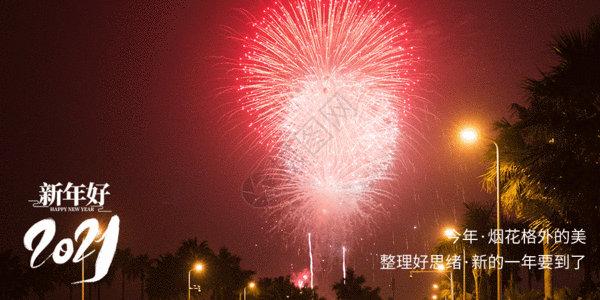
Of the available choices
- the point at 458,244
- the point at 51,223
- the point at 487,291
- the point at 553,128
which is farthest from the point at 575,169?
the point at 487,291

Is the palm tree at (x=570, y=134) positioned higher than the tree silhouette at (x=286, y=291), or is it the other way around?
the palm tree at (x=570, y=134)

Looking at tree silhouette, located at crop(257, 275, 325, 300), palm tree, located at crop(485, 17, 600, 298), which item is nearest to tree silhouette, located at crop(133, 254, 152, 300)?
tree silhouette, located at crop(257, 275, 325, 300)

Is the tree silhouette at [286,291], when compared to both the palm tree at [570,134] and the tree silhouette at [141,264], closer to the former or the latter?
the tree silhouette at [141,264]

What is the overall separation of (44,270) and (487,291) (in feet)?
155

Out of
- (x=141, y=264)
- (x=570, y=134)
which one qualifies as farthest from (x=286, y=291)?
(x=570, y=134)

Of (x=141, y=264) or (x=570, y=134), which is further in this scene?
(x=141, y=264)

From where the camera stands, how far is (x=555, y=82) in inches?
488

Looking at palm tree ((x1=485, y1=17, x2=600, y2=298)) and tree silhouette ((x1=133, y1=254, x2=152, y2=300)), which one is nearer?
palm tree ((x1=485, y1=17, x2=600, y2=298))

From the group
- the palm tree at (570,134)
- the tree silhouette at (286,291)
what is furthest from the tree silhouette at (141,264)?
the palm tree at (570,134)

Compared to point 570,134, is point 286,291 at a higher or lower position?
lower

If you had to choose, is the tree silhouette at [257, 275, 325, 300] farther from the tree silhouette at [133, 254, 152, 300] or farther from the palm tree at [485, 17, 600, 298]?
the palm tree at [485, 17, 600, 298]

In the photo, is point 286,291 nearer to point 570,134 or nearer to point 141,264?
point 141,264

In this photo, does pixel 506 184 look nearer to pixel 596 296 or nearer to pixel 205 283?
pixel 596 296

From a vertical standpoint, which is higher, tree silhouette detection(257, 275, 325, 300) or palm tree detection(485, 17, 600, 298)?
palm tree detection(485, 17, 600, 298)
